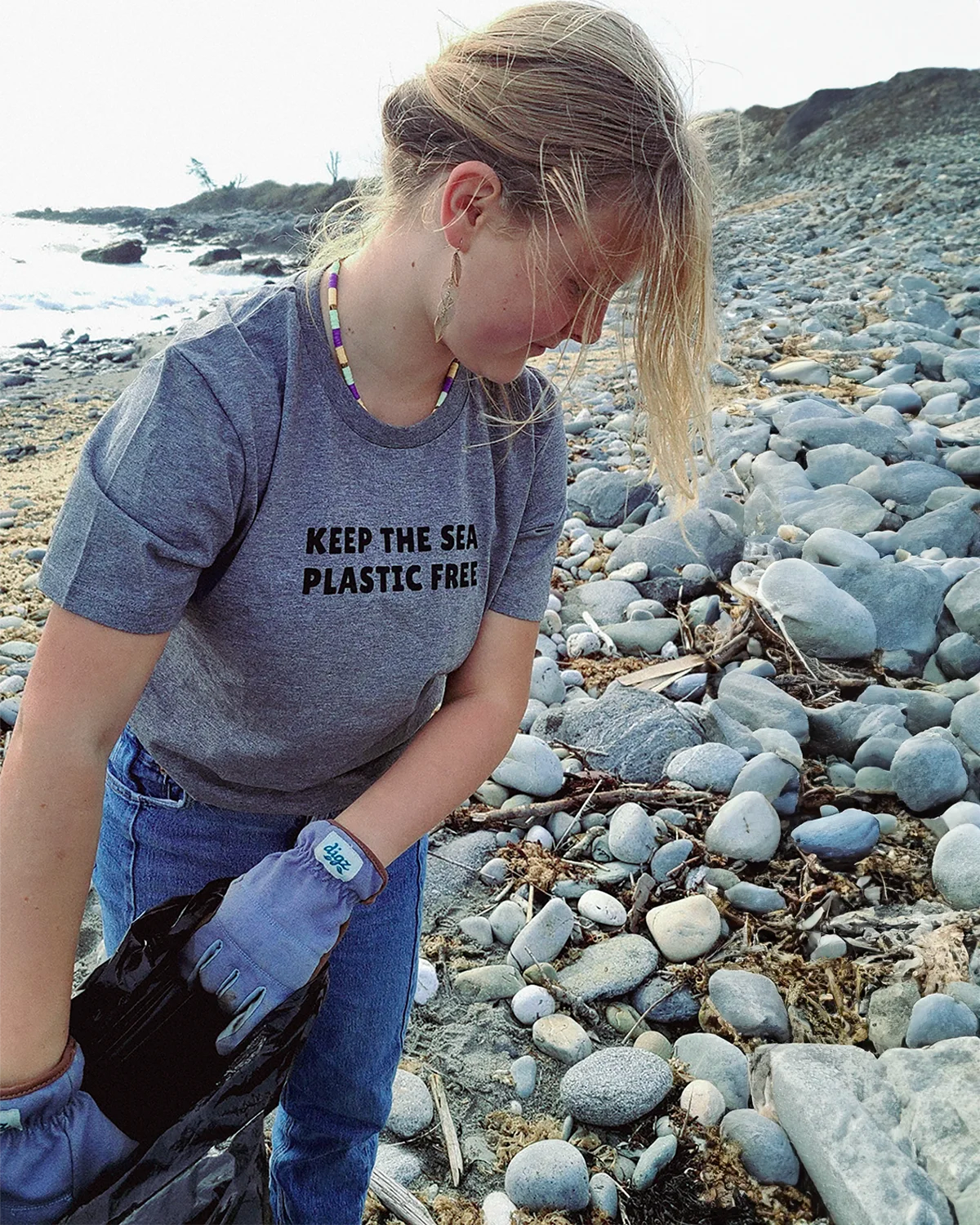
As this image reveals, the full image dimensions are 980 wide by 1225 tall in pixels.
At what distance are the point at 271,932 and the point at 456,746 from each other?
0.36m

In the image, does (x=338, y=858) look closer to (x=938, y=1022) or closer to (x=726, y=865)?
(x=938, y=1022)

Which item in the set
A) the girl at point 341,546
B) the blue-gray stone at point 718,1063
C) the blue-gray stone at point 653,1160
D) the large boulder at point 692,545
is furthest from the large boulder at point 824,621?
the girl at point 341,546

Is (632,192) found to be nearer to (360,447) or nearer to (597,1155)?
(360,447)

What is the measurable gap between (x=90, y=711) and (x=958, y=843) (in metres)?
2.20

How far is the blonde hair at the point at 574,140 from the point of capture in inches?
46.0

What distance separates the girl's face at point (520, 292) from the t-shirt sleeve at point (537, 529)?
0.21 metres

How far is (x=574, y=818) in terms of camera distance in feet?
9.21

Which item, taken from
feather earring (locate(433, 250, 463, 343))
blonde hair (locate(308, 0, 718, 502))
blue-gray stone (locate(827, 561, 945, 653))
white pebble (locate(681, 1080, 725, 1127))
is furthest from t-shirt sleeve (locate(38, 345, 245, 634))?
blue-gray stone (locate(827, 561, 945, 653))

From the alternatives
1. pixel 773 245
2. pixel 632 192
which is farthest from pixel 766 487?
pixel 773 245

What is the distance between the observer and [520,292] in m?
1.20

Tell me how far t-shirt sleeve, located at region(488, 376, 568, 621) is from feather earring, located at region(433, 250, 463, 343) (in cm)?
28

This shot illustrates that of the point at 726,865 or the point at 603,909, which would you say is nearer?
the point at 603,909

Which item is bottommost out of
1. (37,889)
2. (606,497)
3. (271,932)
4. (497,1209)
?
(497,1209)

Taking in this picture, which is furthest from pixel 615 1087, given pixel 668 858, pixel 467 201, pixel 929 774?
pixel 467 201
